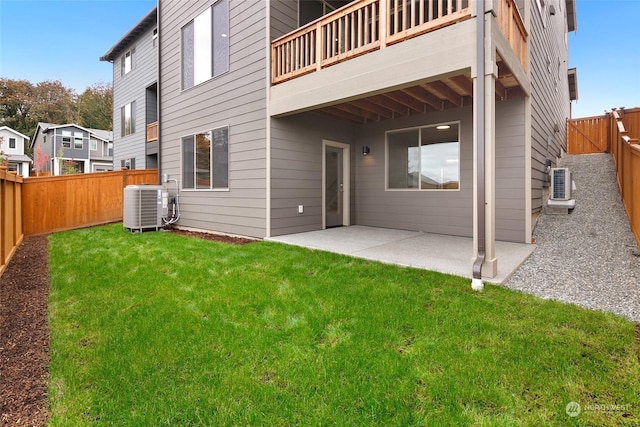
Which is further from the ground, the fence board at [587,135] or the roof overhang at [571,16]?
the roof overhang at [571,16]

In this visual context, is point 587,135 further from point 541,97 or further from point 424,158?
point 424,158

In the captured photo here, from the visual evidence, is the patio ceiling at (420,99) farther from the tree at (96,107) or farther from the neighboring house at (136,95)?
the tree at (96,107)

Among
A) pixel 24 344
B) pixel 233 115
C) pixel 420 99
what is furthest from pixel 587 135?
pixel 24 344

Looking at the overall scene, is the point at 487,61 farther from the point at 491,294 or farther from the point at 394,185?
the point at 394,185

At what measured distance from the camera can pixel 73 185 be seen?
8.38 m

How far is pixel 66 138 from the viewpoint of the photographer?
25141mm

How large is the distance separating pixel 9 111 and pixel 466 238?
43.0 meters

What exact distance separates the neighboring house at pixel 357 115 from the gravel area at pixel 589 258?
56 cm

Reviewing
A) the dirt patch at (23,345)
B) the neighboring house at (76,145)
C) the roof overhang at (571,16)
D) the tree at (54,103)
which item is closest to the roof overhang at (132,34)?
the dirt patch at (23,345)

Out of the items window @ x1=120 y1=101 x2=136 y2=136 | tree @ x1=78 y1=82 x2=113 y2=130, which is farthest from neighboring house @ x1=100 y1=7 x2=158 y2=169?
tree @ x1=78 y1=82 x2=113 y2=130

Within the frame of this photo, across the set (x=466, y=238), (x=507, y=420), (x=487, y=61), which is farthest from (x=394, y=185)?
(x=507, y=420)

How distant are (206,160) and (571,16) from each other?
16.2 metres

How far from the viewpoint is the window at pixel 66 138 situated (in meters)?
25.0

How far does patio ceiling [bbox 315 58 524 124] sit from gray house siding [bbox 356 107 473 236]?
0.22 metres
